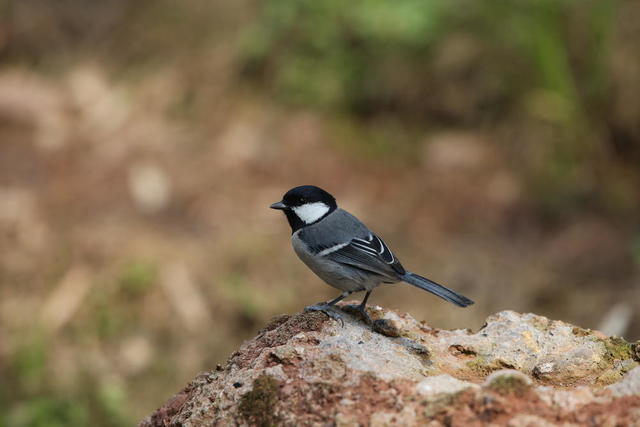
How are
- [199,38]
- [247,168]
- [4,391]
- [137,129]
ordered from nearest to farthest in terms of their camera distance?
[4,391], [247,168], [137,129], [199,38]

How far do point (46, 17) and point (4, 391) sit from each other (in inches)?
204

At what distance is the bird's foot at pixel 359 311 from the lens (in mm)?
3345

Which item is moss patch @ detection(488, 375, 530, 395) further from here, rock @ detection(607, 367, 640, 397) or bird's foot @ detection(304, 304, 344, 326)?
bird's foot @ detection(304, 304, 344, 326)

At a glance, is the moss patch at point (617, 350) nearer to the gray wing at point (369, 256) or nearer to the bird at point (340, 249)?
the bird at point (340, 249)

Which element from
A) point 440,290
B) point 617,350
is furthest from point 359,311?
point 617,350

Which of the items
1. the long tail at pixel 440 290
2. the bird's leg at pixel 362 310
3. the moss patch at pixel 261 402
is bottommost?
the moss patch at pixel 261 402

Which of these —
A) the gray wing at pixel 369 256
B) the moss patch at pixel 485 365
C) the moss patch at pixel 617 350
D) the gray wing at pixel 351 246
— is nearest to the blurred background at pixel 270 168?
the gray wing at pixel 351 246

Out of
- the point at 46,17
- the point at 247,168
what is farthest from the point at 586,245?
the point at 46,17

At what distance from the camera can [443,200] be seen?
739 cm

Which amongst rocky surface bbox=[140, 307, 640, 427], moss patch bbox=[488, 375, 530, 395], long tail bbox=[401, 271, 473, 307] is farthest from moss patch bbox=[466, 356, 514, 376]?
moss patch bbox=[488, 375, 530, 395]

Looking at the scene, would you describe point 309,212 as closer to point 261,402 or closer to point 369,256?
point 369,256

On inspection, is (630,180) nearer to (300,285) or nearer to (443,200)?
(443,200)

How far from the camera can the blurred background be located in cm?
617

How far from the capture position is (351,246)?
3859mm
